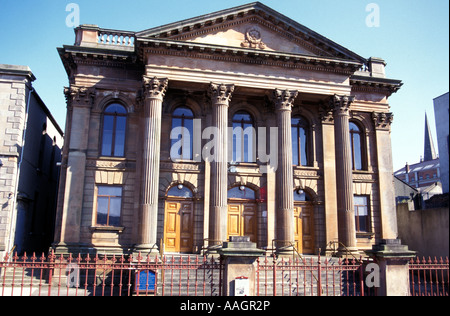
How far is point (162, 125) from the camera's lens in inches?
822

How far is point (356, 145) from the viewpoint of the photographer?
23453mm

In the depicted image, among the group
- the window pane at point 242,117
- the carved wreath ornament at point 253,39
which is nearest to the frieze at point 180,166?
the window pane at point 242,117

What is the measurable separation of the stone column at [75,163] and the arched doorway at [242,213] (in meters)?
7.73

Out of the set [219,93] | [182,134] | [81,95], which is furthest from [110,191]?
[219,93]

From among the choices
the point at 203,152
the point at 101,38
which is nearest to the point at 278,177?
the point at 203,152

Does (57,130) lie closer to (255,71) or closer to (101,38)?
(101,38)

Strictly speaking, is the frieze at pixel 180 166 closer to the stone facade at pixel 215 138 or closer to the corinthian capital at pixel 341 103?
the stone facade at pixel 215 138

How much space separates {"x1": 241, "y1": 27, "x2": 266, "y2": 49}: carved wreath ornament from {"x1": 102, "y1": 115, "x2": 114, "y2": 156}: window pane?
321 inches

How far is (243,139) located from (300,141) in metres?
3.48

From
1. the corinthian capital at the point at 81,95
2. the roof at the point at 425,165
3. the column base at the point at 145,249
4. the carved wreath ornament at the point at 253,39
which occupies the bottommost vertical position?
the column base at the point at 145,249

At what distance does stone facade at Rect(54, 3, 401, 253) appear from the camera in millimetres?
19156

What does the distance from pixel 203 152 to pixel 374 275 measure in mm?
12315

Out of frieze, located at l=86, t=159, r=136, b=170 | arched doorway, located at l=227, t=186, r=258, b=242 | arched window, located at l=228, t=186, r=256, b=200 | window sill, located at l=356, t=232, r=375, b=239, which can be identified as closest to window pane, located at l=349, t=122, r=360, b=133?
window sill, located at l=356, t=232, r=375, b=239

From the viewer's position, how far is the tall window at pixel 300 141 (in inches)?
878
